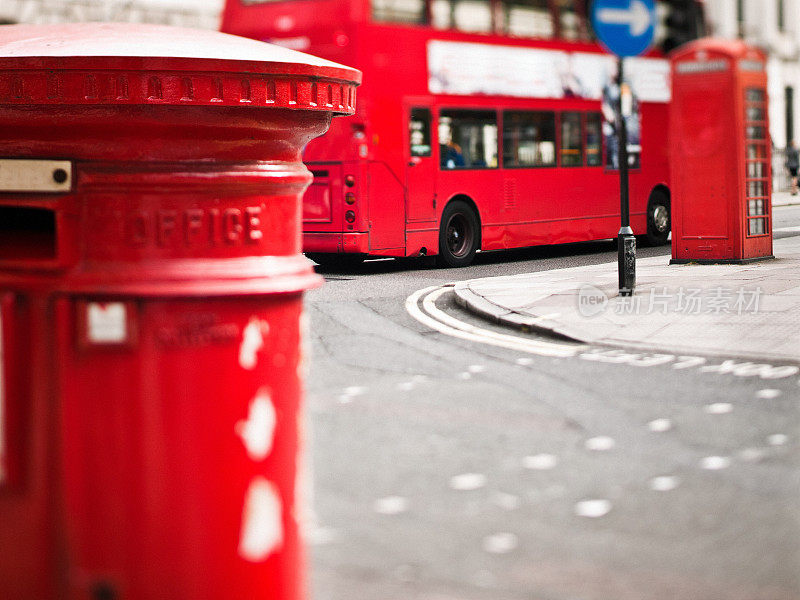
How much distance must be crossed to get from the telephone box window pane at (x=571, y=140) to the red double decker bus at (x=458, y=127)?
0.07ft

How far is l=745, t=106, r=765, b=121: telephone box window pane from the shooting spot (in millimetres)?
13320

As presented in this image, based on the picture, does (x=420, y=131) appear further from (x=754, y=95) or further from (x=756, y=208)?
(x=756, y=208)

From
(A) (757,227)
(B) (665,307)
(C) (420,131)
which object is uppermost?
(C) (420,131)

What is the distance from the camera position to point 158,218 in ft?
8.05

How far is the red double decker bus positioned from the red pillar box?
385 inches

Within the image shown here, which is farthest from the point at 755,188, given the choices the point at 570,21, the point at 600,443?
the point at 600,443

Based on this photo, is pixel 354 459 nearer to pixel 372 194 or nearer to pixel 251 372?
pixel 251 372

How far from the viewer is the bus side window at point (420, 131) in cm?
1355

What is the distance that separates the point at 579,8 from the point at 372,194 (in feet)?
12.9

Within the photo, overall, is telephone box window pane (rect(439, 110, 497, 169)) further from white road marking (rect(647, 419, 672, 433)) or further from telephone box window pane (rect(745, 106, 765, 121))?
white road marking (rect(647, 419, 672, 433))

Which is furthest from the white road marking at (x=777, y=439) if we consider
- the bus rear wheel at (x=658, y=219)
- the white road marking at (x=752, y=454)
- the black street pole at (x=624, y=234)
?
the bus rear wheel at (x=658, y=219)

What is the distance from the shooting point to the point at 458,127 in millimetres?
14016

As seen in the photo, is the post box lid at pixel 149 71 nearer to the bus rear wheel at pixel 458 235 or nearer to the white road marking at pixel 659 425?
the white road marking at pixel 659 425

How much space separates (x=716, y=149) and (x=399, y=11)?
368 centimetres
